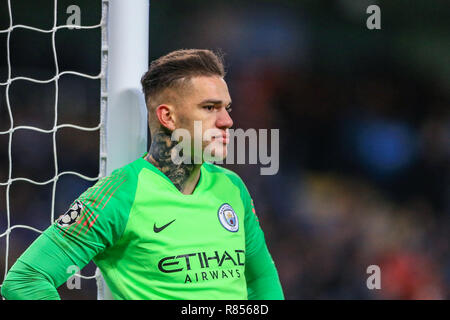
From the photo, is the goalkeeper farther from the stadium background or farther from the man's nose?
the stadium background

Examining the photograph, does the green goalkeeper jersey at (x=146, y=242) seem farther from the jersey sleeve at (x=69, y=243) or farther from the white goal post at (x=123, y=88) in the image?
the white goal post at (x=123, y=88)

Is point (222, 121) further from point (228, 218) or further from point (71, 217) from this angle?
point (71, 217)

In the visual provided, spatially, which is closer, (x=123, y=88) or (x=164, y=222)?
(x=164, y=222)

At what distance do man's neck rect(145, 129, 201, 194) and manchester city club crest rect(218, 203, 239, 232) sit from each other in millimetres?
93

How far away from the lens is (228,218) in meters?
1.43

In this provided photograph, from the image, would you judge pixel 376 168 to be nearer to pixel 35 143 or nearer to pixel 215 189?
pixel 35 143

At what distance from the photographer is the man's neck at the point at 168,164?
140 cm

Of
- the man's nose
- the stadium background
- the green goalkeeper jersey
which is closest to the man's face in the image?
the man's nose

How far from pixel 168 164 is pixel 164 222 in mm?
145

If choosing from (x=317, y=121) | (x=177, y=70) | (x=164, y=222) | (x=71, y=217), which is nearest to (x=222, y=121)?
(x=177, y=70)

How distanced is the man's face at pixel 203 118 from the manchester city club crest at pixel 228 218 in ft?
0.42

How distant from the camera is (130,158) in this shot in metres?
1.59

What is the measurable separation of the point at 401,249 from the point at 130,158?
2480 millimetres

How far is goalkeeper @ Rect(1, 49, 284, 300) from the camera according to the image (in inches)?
49.0
